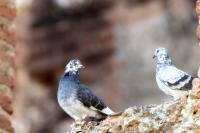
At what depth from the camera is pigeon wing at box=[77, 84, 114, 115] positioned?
4.77 metres

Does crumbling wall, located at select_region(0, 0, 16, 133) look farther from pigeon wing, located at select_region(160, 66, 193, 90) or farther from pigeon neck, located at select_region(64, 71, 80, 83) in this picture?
pigeon wing, located at select_region(160, 66, 193, 90)

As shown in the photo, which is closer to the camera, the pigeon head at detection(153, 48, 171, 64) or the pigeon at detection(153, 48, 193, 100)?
the pigeon at detection(153, 48, 193, 100)

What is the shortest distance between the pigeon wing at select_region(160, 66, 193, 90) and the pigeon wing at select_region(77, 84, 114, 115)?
1.03ft

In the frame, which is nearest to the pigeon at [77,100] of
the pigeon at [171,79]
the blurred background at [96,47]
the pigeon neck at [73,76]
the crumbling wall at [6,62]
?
the pigeon neck at [73,76]

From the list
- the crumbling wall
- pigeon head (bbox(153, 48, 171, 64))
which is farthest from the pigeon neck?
the crumbling wall

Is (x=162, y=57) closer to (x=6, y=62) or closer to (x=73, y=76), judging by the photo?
(x=73, y=76)

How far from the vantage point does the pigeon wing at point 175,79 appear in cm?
454

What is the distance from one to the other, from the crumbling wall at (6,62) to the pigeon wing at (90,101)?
0.67 metres

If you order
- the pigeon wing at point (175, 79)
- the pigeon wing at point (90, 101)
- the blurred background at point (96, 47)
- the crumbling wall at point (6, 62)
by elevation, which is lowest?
the pigeon wing at point (175, 79)

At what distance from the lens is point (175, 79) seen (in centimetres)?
461

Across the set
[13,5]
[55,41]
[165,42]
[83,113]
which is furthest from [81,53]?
[83,113]

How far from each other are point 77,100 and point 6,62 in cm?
87

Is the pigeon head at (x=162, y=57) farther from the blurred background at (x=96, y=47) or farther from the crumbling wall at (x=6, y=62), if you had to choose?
the blurred background at (x=96, y=47)

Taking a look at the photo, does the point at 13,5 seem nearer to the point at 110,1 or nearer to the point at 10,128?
the point at 10,128
